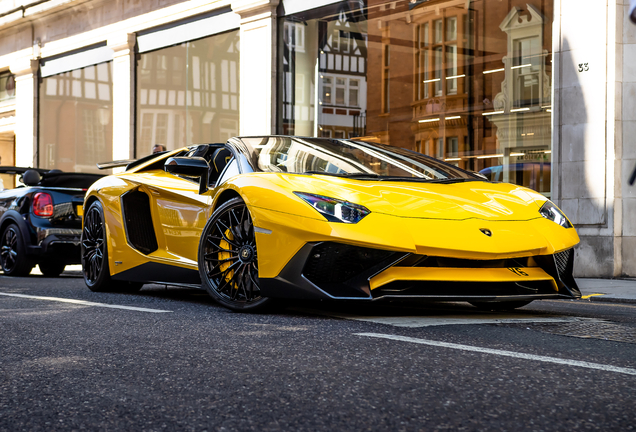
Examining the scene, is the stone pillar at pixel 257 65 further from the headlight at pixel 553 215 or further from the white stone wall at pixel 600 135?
the headlight at pixel 553 215

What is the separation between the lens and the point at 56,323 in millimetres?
4758

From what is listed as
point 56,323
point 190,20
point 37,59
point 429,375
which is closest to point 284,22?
point 190,20

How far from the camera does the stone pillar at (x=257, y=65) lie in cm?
1585

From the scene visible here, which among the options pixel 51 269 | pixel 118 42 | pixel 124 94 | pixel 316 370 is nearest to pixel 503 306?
pixel 316 370

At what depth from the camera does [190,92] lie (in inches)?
702

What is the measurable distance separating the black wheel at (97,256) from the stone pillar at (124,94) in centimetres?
1229

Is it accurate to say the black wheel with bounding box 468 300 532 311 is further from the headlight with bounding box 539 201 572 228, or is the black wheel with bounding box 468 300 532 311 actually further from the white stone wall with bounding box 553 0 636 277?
the white stone wall with bounding box 553 0 636 277

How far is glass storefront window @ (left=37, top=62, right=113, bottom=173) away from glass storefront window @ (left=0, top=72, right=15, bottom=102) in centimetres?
180

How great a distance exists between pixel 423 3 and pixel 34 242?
7.33 m

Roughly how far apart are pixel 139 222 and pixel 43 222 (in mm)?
3761

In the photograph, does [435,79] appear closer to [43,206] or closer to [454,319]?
[43,206]

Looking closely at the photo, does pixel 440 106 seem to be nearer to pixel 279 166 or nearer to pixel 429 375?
pixel 279 166

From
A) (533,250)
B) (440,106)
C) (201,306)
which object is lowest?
(201,306)

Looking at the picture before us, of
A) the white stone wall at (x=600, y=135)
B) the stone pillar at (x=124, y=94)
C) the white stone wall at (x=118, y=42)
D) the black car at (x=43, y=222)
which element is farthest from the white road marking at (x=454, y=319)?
the stone pillar at (x=124, y=94)
